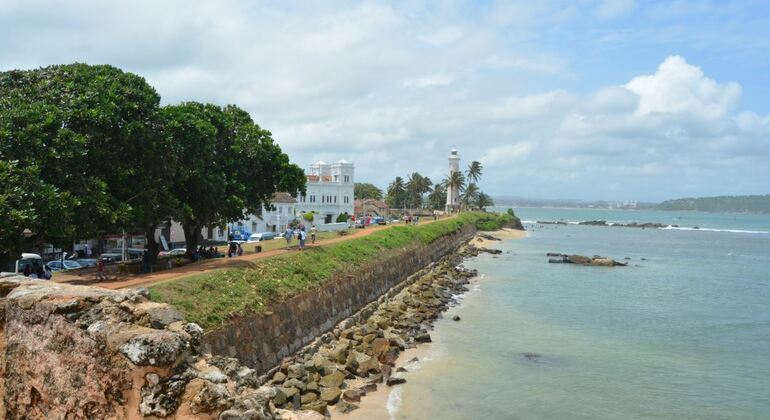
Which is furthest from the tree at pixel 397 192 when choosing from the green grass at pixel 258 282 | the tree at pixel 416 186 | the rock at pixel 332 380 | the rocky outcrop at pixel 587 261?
the rock at pixel 332 380

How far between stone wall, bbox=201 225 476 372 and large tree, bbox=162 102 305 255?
21.7 ft

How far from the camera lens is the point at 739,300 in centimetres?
3834

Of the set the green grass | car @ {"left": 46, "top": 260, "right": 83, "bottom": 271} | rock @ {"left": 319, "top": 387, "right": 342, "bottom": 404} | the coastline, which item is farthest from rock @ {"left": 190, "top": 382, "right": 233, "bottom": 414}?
car @ {"left": 46, "top": 260, "right": 83, "bottom": 271}

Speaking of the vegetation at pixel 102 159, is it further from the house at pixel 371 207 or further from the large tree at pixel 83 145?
the house at pixel 371 207

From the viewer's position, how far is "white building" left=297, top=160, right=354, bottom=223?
7762 cm

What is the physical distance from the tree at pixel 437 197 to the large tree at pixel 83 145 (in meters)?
104

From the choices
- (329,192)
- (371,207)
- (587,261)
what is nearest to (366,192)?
(371,207)

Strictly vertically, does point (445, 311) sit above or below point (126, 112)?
below

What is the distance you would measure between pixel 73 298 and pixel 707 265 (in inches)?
2511

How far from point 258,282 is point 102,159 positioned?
292 inches

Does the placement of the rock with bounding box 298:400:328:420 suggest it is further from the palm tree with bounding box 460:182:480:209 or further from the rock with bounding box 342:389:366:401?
the palm tree with bounding box 460:182:480:209

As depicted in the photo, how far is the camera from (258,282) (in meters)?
21.5

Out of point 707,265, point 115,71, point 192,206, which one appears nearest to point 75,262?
point 192,206

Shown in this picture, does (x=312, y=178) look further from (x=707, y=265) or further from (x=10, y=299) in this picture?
(x=10, y=299)
